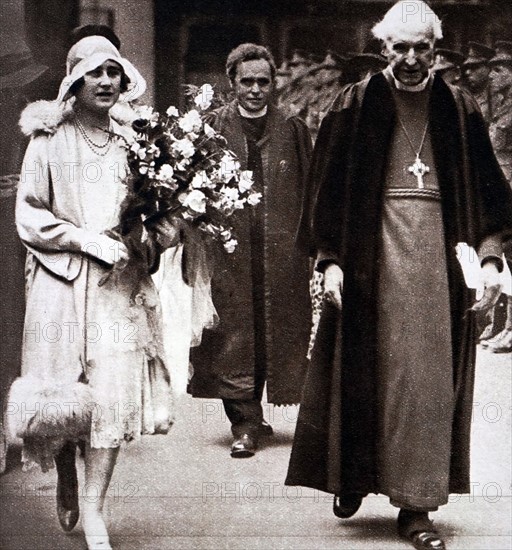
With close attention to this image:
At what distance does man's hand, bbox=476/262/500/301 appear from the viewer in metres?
4.57

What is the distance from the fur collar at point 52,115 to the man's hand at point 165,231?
515mm

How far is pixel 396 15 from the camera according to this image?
464cm

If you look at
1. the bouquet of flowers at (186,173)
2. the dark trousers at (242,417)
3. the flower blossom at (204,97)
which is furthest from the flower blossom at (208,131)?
the dark trousers at (242,417)

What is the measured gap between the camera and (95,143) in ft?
15.0

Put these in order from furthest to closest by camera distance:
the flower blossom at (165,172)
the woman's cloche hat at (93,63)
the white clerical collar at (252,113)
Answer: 1. the white clerical collar at (252,113)
2. the woman's cloche hat at (93,63)
3. the flower blossom at (165,172)

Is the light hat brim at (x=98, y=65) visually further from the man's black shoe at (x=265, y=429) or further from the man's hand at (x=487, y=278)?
the man's hand at (x=487, y=278)

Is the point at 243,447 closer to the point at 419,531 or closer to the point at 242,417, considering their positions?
the point at 242,417

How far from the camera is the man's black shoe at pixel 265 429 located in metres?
4.59

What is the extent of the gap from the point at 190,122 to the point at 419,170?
1105 millimetres

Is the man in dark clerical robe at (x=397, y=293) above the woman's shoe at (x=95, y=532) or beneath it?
above

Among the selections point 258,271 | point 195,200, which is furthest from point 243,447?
point 195,200

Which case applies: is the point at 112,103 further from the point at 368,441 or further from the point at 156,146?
the point at 368,441

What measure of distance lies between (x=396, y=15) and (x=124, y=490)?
2.63 meters

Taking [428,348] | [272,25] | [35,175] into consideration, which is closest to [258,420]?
[428,348]
